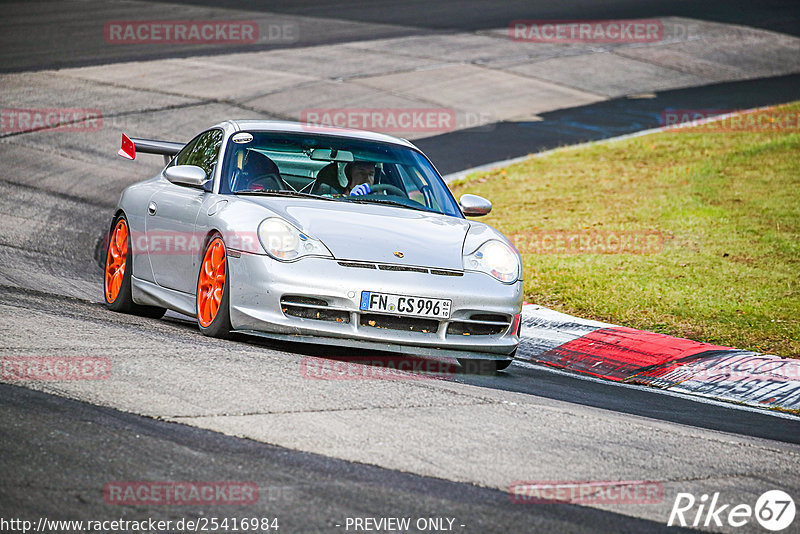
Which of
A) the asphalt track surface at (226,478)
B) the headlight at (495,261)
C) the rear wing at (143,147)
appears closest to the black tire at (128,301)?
the rear wing at (143,147)

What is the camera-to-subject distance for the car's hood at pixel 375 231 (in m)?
6.89

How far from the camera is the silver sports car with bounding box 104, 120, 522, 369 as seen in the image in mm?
6715

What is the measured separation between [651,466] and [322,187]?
371 centimetres

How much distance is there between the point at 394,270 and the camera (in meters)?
6.80

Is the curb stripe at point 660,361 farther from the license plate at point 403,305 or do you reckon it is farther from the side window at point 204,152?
the side window at point 204,152

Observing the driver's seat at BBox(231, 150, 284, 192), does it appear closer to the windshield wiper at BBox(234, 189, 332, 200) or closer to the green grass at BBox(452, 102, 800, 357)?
the windshield wiper at BBox(234, 189, 332, 200)

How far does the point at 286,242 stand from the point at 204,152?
1.87 m

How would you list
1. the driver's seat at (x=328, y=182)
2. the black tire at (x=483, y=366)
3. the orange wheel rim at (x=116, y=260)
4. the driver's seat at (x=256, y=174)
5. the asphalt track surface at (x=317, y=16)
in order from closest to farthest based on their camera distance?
the black tire at (x=483, y=366)
the driver's seat at (x=256, y=174)
the driver's seat at (x=328, y=182)
the orange wheel rim at (x=116, y=260)
the asphalt track surface at (x=317, y=16)

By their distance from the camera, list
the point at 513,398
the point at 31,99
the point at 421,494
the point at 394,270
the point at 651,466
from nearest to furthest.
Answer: the point at 421,494 → the point at 651,466 → the point at 513,398 → the point at 394,270 → the point at 31,99

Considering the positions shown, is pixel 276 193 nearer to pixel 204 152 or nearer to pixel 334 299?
pixel 204 152

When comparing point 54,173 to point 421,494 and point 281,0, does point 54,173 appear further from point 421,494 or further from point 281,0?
point 281,0

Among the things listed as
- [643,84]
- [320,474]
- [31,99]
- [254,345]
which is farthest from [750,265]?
[643,84]

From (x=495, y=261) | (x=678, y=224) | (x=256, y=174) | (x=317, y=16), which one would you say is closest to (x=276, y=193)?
(x=256, y=174)

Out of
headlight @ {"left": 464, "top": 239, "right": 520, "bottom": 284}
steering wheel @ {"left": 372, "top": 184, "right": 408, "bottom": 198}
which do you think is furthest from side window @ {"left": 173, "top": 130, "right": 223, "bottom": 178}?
headlight @ {"left": 464, "top": 239, "right": 520, "bottom": 284}
